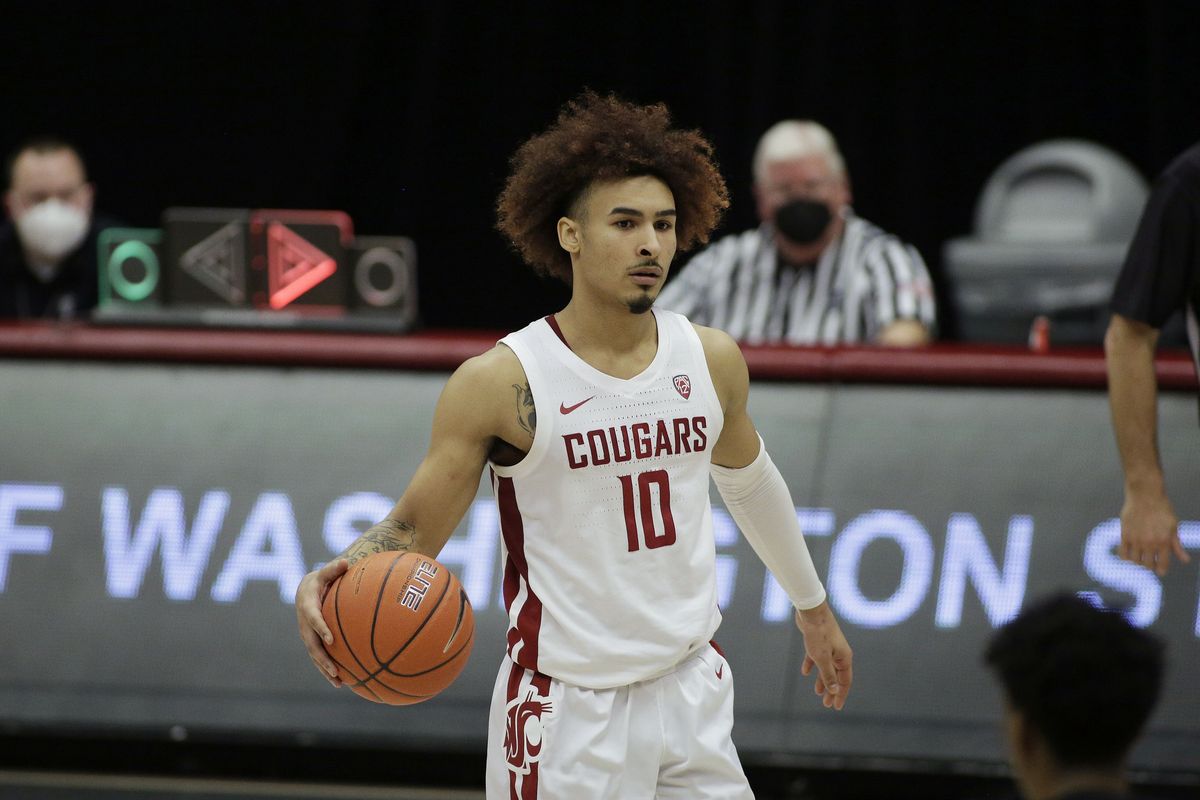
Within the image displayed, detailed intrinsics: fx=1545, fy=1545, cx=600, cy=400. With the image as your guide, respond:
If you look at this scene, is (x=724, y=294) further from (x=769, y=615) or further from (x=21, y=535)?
(x=21, y=535)

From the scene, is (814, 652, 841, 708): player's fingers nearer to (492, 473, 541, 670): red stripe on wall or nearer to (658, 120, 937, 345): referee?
(492, 473, 541, 670): red stripe on wall

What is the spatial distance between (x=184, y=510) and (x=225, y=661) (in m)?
0.51

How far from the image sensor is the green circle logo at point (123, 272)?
18.2 ft

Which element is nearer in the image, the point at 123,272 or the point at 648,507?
the point at 648,507

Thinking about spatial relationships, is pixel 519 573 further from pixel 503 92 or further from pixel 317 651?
pixel 503 92

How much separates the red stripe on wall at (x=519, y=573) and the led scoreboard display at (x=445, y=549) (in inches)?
68.5

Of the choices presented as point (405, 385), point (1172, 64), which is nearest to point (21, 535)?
point (405, 385)

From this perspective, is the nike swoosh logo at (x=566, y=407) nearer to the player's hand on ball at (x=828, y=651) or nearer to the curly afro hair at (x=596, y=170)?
the curly afro hair at (x=596, y=170)

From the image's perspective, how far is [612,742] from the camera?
3.11 m

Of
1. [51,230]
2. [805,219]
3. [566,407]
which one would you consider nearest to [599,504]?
[566,407]

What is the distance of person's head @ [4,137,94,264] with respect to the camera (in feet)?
21.9

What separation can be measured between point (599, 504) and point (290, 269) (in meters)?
2.74

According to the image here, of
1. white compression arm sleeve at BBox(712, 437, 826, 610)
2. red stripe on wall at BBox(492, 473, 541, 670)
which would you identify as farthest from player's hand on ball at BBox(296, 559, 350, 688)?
white compression arm sleeve at BBox(712, 437, 826, 610)

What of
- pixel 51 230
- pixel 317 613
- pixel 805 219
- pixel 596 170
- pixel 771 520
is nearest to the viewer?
pixel 317 613
